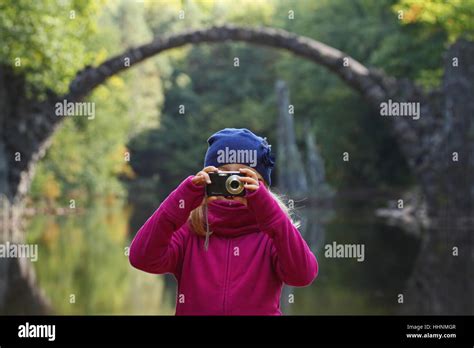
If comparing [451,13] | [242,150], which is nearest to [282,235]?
[242,150]

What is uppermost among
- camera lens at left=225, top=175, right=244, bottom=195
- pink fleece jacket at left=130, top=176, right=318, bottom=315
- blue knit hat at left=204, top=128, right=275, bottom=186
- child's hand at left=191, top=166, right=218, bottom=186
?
blue knit hat at left=204, top=128, right=275, bottom=186

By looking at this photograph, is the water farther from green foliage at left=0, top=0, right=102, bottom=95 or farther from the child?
the child

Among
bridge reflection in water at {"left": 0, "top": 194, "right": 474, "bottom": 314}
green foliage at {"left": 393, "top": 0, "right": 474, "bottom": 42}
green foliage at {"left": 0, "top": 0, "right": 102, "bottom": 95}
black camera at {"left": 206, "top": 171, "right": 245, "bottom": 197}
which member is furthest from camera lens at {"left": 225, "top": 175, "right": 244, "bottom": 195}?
green foliage at {"left": 393, "top": 0, "right": 474, "bottom": 42}

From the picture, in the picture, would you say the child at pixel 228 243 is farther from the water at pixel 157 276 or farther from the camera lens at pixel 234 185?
the water at pixel 157 276

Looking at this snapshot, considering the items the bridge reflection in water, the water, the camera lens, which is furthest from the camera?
the water

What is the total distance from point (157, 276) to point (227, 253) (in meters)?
8.25

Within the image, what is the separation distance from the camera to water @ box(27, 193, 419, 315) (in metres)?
8.15

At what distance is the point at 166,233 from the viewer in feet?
9.19

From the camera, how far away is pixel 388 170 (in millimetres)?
30844

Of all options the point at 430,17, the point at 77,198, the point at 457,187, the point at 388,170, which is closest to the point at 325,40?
the point at 388,170

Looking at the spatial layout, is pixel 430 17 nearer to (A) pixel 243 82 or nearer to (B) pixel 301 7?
(B) pixel 301 7

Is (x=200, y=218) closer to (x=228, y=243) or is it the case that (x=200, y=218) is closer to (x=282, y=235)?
(x=228, y=243)

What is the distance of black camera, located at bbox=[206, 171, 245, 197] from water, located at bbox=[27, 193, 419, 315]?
16.5ft
